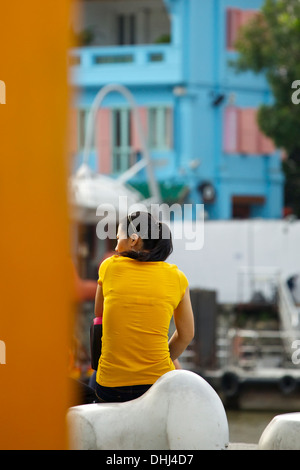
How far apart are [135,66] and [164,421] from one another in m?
24.6

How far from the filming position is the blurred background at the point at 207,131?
841 inches

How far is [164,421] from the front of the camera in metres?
3.26

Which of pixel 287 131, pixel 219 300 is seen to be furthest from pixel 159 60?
pixel 219 300

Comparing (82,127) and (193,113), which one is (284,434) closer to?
(193,113)

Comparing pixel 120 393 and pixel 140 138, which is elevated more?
pixel 140 138

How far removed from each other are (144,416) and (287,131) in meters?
19.8

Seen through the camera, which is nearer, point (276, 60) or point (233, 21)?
point (276, 60)

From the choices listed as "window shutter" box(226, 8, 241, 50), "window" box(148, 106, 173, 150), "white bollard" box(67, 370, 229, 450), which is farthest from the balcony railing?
"white bollard" box(67, 370, 229, 450)

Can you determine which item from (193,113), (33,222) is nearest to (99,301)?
(33,222)

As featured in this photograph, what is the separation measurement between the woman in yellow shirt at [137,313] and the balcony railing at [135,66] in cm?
2362

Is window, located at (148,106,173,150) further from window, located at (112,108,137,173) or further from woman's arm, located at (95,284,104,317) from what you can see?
woman's arm, located at (95,284,104,317)

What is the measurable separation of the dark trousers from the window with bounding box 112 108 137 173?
2429cm

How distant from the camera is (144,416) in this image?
3.29 meters
